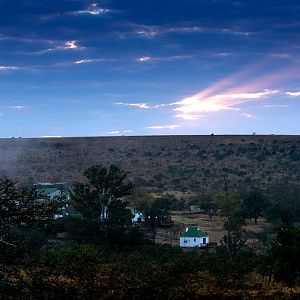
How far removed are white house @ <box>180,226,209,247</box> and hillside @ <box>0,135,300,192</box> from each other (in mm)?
35905

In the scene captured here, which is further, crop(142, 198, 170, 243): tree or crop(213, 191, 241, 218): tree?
crop(213, 191, 241, 218): tree

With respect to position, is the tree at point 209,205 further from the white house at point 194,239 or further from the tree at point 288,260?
the tree at point 288,260

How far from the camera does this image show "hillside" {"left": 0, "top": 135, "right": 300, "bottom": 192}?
86125 millimetres

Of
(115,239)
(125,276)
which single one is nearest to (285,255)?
(125,276)

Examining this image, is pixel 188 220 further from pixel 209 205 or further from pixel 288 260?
pixel 288 260

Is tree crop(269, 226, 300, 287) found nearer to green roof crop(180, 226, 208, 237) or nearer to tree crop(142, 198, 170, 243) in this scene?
green roof crop(180, 226, 208, 237)

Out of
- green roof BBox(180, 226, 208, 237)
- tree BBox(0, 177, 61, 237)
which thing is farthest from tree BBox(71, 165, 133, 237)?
tree BBox(0, 177, 61, 237)

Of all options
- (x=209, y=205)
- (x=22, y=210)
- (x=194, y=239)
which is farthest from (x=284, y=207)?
(x=22, y=210)

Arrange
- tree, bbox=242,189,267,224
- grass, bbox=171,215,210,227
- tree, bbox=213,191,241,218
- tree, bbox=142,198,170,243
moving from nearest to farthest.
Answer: tree, bbox=142,198,170,243 < grass, bbox=171,215,210,227 < tree, bbox=213,191,241,218 < tree, bbox=242,189,267,224

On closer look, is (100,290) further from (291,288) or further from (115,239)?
(115,239)

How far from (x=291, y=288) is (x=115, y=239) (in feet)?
47.9

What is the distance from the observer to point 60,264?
2238 centimetres

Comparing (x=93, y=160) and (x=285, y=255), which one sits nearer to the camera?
(x=285, y=255)

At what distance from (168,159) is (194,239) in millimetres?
62347
